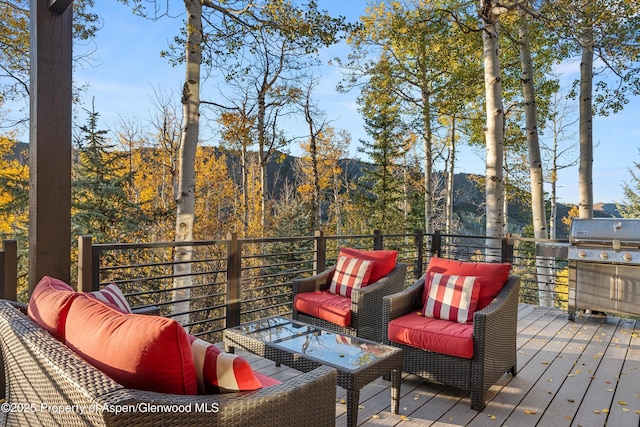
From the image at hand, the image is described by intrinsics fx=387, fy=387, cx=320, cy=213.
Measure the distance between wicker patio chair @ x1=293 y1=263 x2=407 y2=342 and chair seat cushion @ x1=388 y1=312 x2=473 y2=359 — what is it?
474mm

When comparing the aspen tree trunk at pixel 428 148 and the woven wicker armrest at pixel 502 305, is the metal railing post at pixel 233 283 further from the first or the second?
the aspen tree trunk at pixel 428 148

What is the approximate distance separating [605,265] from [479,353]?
9.31 feet

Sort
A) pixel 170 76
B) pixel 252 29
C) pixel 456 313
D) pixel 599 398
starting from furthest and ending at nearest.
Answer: pixel 170 76
pixel 252 29
pixel 456 313
pixel 599 398

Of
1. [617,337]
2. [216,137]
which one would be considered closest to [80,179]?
[216,137]

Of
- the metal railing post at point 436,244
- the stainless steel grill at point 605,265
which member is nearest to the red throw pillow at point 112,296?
the stainless steel grill at point 605,265

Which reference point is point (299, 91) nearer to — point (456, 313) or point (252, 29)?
point (252, 29)

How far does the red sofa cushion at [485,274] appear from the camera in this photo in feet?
9.18

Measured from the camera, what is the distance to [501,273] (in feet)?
9.35

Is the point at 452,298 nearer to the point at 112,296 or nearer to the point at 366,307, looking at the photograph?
the point at 366,307

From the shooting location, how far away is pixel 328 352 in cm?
229

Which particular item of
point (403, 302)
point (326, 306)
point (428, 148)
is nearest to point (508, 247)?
point (403, 302)

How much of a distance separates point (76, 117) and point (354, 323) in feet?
25.7

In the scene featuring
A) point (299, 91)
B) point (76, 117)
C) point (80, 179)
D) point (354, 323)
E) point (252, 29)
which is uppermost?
point (299, 91)

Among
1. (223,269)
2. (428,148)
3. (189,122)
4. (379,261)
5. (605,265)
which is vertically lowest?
(223,269)
